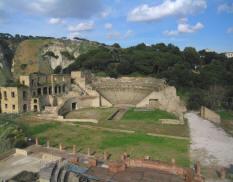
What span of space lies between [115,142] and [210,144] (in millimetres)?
9321

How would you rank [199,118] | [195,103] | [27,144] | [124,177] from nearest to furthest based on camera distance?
[124,177]
[27,144]
[199,118]
[195,103]

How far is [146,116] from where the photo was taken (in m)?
41.4

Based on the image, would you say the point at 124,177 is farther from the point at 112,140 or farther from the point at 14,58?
the point at 14,58

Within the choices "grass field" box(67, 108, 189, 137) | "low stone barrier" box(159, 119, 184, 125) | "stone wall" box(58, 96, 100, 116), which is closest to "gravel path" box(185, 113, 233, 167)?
"low stone barrier" box(159, 119, 184, 125)

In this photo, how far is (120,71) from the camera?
65062 mm

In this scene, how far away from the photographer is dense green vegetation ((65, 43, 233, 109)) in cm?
4950

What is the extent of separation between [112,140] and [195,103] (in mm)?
20439

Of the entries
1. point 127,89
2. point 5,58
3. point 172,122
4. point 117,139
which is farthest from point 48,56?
point 117,139

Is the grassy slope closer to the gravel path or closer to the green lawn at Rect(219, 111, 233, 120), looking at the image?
the green lawn at Rect(219, 111, 233, 120)

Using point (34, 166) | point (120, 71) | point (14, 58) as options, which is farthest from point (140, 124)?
point (14, 58)

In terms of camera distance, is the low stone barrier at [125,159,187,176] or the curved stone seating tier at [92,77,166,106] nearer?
the low stone barrier at [125,159,187,176]

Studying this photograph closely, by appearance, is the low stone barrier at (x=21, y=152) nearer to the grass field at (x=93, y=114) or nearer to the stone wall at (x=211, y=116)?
the grass field at (x=93, y=114)

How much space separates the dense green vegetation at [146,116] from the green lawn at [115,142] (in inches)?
306

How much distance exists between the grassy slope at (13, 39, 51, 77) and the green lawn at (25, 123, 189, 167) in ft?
178
